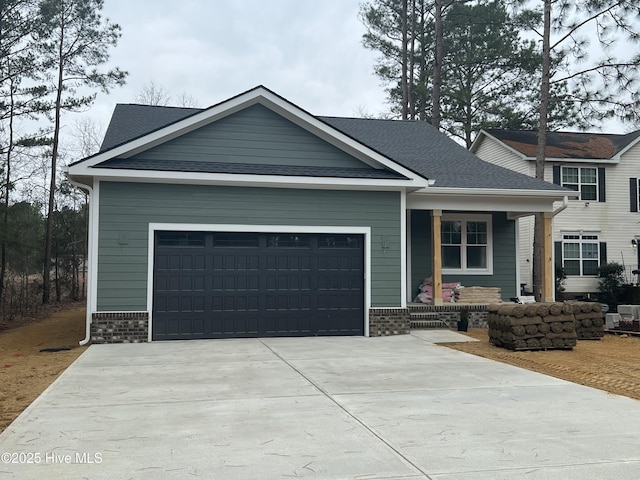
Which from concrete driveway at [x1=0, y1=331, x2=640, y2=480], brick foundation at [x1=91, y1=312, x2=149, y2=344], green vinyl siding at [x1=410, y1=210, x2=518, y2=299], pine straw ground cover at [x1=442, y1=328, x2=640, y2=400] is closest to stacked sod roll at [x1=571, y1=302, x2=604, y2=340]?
pine straw ground cover at [x1=442, y1=328, x2=640, y2=400]

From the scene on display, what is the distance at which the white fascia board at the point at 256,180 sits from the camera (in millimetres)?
11102

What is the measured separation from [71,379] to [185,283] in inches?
162

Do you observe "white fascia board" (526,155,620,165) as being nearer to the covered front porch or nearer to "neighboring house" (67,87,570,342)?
the covered front porch

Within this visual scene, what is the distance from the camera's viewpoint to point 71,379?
25.0 ft

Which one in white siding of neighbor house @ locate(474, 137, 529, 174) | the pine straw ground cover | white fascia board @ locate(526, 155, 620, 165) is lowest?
the pine straw ground cover

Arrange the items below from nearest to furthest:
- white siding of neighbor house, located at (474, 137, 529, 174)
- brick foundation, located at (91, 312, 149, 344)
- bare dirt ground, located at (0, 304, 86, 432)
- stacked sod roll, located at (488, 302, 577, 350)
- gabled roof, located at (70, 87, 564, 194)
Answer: bare dirt ground, located at (0, 304, 86, 432), stacked sod roll, located at (488, 302, 577, 350), brick foundation, located at (91, 312, 149, 344), gabled roof, located at (70, 87, 564, 194), white siding of neighbor house, located at (474, 137, 529, 174)

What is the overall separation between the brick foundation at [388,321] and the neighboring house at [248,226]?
3 cm

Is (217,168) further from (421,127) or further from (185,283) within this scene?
(421,127)

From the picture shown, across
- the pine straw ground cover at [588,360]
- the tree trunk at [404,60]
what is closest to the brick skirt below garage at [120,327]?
the pine straw ground cover at [588,360]

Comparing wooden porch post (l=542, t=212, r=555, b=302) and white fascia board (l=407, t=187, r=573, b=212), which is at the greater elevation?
white fascia board (l=407, t=187, r=573, b=212)

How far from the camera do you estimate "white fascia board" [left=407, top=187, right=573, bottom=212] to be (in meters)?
13.5

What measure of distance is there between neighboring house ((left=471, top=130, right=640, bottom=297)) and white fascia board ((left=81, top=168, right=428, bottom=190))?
35.2ft

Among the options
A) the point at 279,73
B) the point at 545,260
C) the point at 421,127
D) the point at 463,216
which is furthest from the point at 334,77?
the point at 545,260

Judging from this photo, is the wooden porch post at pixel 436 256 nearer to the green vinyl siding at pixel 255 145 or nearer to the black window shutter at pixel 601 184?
the green vinyl siding at pixel 255 145
